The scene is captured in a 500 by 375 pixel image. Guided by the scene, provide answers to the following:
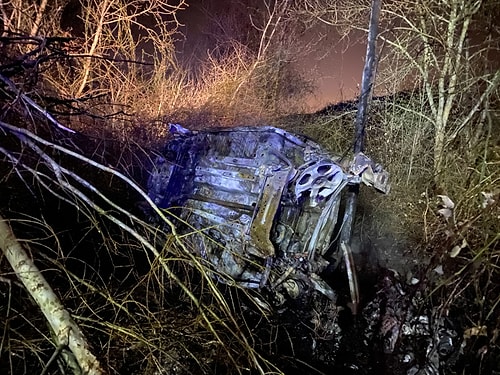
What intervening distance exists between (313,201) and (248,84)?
1009 centimetres

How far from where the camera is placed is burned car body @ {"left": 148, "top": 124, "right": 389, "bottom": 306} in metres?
4.65

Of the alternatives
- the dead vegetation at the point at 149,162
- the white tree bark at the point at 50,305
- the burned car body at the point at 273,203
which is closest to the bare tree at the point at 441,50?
the dead vegetation at the point at 149,162

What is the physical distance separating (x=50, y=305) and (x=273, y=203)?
8.66 ft

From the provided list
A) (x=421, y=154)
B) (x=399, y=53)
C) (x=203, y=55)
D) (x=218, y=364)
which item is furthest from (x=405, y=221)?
(x=203, y=55)

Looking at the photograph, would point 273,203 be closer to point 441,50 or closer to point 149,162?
point 149,162

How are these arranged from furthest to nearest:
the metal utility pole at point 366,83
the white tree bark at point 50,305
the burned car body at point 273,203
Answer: the metal utility pole at point 366,83 → the burned car body at point 273,203 → the white tree bark at point 50,305

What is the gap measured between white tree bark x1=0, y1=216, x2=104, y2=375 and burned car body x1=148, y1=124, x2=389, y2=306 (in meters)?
2.09

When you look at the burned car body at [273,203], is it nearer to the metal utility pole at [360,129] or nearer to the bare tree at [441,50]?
the metal utility pole at [360,129]

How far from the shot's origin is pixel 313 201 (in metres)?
4.94

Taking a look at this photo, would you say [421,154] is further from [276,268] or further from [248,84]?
[248,84]

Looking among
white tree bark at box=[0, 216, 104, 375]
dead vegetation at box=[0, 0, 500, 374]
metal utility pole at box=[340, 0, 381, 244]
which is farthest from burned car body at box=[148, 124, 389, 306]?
metal utility pole at box=[340, 0, 381, 244]

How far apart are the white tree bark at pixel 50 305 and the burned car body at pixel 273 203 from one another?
2.09 m

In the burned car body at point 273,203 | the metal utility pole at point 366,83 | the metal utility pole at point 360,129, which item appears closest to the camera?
the burned car body at point 273,203

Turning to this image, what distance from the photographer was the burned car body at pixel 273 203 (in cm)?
465
